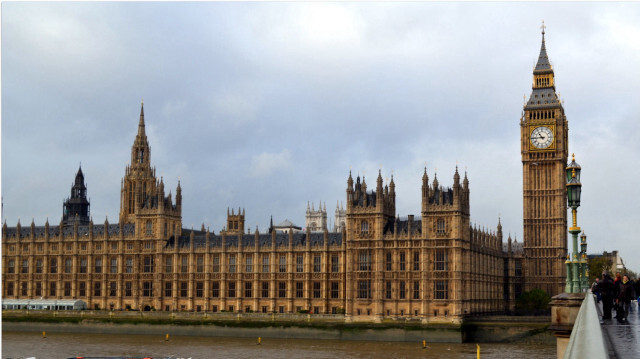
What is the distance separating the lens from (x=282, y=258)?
4213 inches

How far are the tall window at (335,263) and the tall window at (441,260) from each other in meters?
13.8

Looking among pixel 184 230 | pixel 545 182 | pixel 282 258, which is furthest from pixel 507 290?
pixel 184 230

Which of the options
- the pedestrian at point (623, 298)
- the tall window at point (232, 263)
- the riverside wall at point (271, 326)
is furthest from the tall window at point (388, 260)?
the pedestrian at point (623, 298)

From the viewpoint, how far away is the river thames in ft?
254

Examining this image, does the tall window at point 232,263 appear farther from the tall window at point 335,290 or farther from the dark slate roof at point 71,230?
the dark slate roof at point 71,230

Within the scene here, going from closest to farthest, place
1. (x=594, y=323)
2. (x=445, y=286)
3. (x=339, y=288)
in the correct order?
(x=594, y=323) < (x=445, y=286) < (x=339, y=288)

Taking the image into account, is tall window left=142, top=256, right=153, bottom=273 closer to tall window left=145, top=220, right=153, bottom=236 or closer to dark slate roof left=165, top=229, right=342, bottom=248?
dark slate roof left=165, top=229, right=342, bottom=248

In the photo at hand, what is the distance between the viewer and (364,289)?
97875 mm

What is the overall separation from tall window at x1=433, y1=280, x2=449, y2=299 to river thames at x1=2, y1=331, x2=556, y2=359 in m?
7.67

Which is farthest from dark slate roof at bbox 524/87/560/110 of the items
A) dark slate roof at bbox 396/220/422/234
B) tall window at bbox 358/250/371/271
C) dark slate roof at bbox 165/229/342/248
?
tall window at bbox 358/250/371/271

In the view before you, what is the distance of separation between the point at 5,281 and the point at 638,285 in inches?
4223

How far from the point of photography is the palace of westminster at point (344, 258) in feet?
314

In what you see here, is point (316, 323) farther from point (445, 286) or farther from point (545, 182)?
point (545, 182)

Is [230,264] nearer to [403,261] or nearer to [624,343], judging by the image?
[403,261]
